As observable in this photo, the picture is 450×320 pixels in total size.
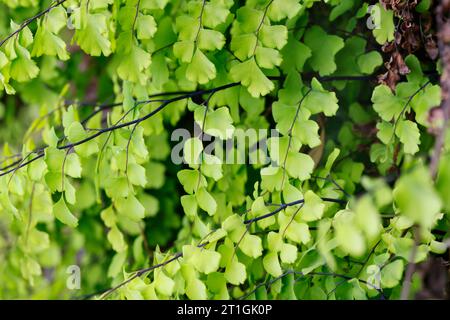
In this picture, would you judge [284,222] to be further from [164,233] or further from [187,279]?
[164,233]

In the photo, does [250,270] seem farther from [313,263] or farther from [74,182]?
[74,182]

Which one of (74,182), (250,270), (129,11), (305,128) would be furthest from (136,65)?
(74,182)

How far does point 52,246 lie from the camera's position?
214cm

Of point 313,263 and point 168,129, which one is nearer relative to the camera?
point 313,263

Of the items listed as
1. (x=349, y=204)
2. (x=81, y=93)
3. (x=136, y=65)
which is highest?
(x=81, y=93)

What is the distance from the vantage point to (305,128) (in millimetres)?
1164

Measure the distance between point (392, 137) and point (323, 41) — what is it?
0.94 ft

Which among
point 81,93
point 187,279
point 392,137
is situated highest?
point 81,93

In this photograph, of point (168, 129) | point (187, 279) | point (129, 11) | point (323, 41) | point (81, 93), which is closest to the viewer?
point (187, 279)

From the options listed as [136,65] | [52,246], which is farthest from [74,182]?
[136,65]

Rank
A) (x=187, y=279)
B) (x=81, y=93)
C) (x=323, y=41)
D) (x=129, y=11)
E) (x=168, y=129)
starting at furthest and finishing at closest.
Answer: (x=81, y=93), (x=168, y=129), (x=323, y=41), (x=129, y=11), (x=187, y=279)

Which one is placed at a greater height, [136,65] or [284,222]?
[136,65]

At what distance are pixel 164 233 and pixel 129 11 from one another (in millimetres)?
959

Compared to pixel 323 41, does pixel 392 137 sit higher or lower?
lower
